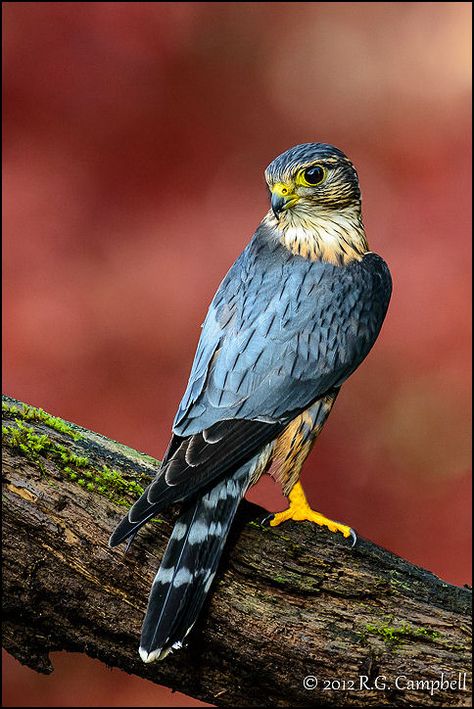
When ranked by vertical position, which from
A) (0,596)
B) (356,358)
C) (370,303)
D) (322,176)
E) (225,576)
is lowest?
(0,596)

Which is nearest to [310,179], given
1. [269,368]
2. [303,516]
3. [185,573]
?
[269,368]

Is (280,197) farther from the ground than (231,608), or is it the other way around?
Answer: (280,197)

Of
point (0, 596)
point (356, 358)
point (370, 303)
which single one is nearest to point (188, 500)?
point (0, 596)

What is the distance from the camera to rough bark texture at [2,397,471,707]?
2.13 metres

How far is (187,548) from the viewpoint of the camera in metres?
2.09

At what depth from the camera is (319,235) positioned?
8.75 feet

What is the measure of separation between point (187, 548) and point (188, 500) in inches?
5.5

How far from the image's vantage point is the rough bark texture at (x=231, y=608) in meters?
2.13

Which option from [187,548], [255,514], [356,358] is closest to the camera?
[187,548]

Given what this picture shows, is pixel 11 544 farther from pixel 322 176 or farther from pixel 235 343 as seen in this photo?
pixel 322 176

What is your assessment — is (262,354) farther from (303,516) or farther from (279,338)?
(303,516)

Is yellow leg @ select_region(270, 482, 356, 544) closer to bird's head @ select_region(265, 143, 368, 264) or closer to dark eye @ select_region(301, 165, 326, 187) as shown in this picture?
bird's head @ select_region(265, 143, 368, 264)

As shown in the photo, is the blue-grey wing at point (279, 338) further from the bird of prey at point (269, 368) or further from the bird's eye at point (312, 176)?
the bird's eye at point (312, 176)

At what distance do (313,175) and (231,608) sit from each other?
1.38 metres
